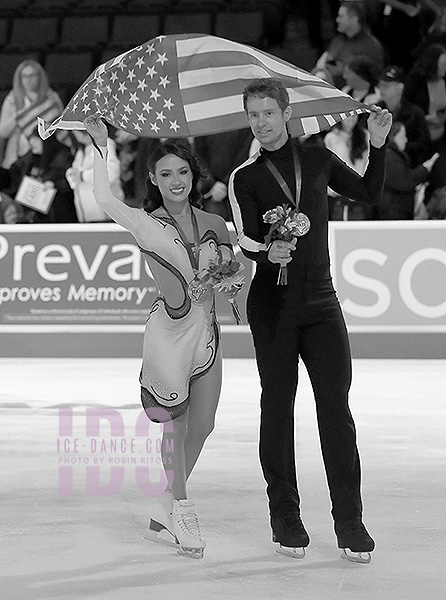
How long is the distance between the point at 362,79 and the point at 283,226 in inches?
221

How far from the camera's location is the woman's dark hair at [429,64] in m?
9.07

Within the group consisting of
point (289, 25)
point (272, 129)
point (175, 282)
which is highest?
point (289, 25)

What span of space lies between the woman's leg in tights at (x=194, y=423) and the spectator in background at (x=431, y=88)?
567cm

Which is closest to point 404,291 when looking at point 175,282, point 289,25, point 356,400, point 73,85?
point 356,400

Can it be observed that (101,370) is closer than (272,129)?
No

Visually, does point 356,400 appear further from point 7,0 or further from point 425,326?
point 7,0

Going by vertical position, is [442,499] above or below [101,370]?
above

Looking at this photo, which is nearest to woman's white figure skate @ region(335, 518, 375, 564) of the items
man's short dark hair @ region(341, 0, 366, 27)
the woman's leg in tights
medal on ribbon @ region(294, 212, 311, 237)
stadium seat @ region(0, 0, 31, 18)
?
the woman's leg in tights

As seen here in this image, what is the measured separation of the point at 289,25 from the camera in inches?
428

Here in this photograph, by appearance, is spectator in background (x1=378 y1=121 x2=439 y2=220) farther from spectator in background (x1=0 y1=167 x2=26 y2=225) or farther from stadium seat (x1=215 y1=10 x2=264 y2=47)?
spectator in background (x1=0 y1=167 x2=26 y2=225)

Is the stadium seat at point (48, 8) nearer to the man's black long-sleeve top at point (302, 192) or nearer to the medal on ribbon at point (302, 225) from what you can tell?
the man's black long-sleeve top at point (302, 192)

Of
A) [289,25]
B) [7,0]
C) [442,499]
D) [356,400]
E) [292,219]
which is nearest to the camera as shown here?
[292,219]

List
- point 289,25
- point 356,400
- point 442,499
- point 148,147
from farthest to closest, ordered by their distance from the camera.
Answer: point 289,25 < point 148,147 < point 356,400 < point 442,499

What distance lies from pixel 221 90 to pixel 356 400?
114 inches
